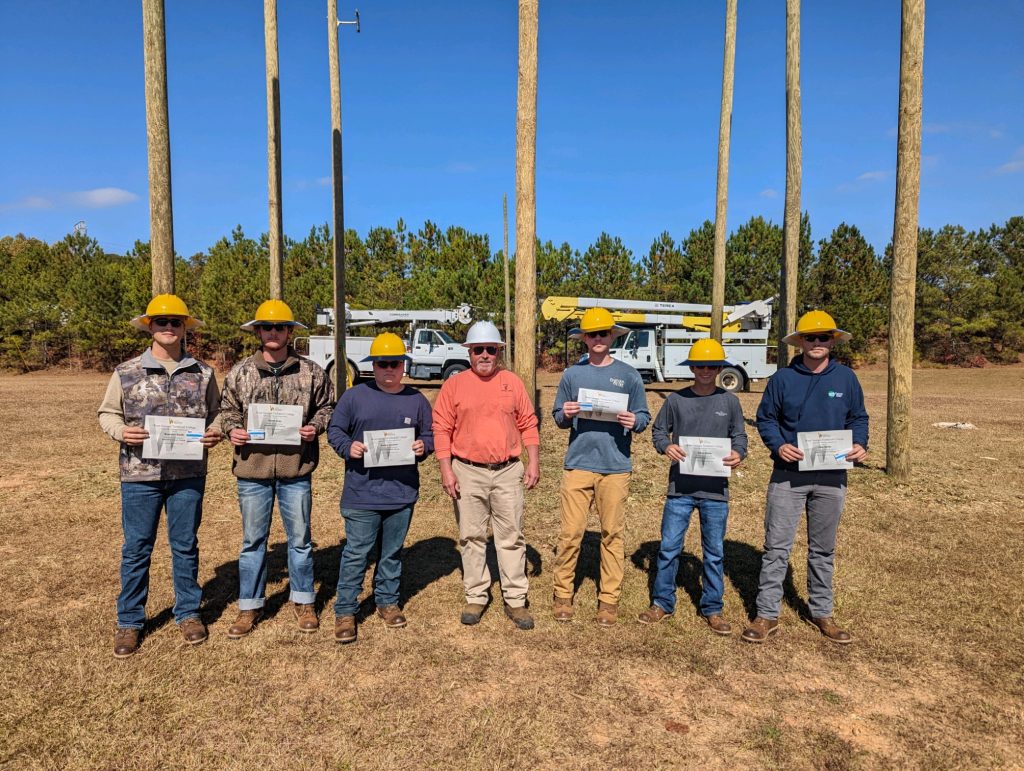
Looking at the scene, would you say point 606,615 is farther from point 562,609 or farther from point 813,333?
point 813,333

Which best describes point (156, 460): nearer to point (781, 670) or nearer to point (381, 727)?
point (381, 727)

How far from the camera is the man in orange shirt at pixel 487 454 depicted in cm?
419

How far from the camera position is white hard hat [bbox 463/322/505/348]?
4.08 meters

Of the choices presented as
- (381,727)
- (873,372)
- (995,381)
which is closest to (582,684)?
(381,727)

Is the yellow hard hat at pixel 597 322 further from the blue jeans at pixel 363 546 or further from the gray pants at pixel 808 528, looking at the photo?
the blue jeans at pixel 363 546

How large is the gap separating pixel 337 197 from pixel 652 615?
32.3ft

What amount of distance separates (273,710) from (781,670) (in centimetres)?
286

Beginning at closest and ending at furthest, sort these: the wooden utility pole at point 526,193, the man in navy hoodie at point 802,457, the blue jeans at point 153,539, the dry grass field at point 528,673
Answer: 1. the dry grass field at point 528,673
2. the blue jeans at point 153,539
3. the man in navy hoodie at point 802,457
4. the wooden utility pole at point 526,193

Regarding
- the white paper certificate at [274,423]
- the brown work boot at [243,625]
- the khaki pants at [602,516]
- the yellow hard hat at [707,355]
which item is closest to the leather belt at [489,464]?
the khaki pants at [602,516]

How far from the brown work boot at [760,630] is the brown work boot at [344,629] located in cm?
253

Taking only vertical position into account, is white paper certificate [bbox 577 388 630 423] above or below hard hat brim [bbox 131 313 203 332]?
below

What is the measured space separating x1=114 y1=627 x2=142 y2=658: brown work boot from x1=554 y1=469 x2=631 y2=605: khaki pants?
2.70 metres

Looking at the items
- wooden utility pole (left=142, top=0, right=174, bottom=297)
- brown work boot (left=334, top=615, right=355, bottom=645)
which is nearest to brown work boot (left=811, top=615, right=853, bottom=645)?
brown work boot (left=334, top=615, right=355, bottom=645)

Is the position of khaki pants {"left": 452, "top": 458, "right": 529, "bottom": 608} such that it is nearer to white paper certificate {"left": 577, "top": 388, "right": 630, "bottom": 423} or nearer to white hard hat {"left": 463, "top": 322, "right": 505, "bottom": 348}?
white paper certificate {"left": 577, "top": 388, "right": 630, "bottom": 423}
